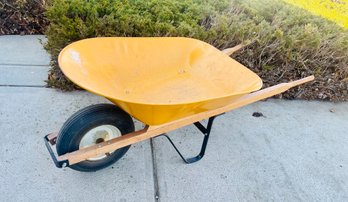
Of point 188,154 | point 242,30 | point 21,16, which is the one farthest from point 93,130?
point 21,16

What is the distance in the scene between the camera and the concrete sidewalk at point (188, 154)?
6.07 feet

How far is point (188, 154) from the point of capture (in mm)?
2203

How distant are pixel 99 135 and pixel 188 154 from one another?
2.39 feet

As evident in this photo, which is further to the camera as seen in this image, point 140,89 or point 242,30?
point 242,30

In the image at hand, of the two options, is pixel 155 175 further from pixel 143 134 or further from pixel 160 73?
pixel 160 73

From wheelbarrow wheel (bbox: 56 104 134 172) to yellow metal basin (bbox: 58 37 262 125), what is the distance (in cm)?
13

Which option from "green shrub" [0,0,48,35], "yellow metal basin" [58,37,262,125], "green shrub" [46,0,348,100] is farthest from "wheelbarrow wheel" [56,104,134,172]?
"green shrub" [0,0,48,35]

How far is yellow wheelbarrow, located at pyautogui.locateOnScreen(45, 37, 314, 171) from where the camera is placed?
1569 millimetres

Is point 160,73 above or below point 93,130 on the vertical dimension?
above

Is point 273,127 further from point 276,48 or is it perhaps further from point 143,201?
point 143,201

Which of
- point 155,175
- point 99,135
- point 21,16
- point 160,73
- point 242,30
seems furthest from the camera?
point 21,16

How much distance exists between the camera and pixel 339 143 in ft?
8.46

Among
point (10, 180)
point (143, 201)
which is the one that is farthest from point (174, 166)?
point (10, 180)

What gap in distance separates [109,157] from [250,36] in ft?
5.83
